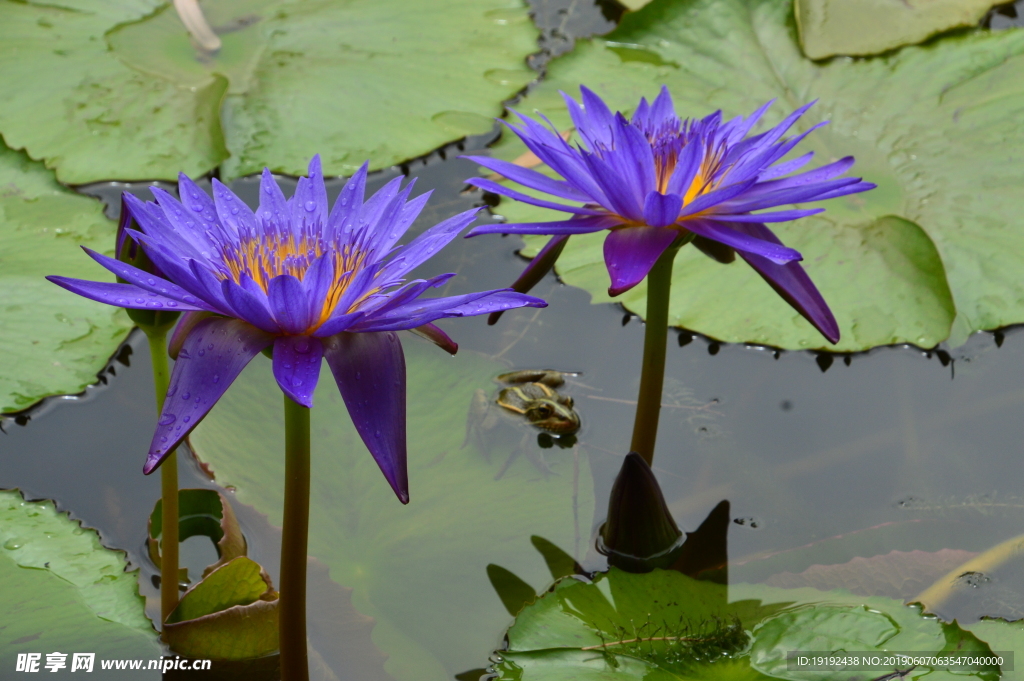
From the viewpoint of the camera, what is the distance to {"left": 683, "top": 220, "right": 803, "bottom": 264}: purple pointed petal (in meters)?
1.36

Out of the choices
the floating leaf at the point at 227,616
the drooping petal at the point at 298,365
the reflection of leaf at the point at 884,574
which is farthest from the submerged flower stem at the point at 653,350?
the floating leaf at the point at 227,616

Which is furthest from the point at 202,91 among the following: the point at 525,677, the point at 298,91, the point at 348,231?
the point at 525,677

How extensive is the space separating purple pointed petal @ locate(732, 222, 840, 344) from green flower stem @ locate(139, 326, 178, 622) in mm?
1000

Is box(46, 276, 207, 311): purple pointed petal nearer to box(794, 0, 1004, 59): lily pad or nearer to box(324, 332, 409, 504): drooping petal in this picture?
box(324, 332, 409, 504): drooping petal

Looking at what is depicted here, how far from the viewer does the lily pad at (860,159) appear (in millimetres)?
2131

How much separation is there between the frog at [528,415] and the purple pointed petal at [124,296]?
838 millimetres

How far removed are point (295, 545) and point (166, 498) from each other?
292 mm

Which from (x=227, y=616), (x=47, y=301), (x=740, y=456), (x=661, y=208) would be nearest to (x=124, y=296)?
(x=227, y=616)

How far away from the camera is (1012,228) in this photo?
223cm

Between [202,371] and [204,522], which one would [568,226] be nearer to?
[202,371]

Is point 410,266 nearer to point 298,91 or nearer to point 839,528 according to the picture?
point 839,528

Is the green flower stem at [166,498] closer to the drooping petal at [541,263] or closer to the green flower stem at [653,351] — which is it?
the drooping petal at [541,263]

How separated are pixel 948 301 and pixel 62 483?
217cm

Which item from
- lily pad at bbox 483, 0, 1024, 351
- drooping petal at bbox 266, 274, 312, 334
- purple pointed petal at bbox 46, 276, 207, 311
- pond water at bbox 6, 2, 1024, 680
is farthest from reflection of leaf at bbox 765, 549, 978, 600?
purple pointed petal at bbox 46, 276, 207, 311
